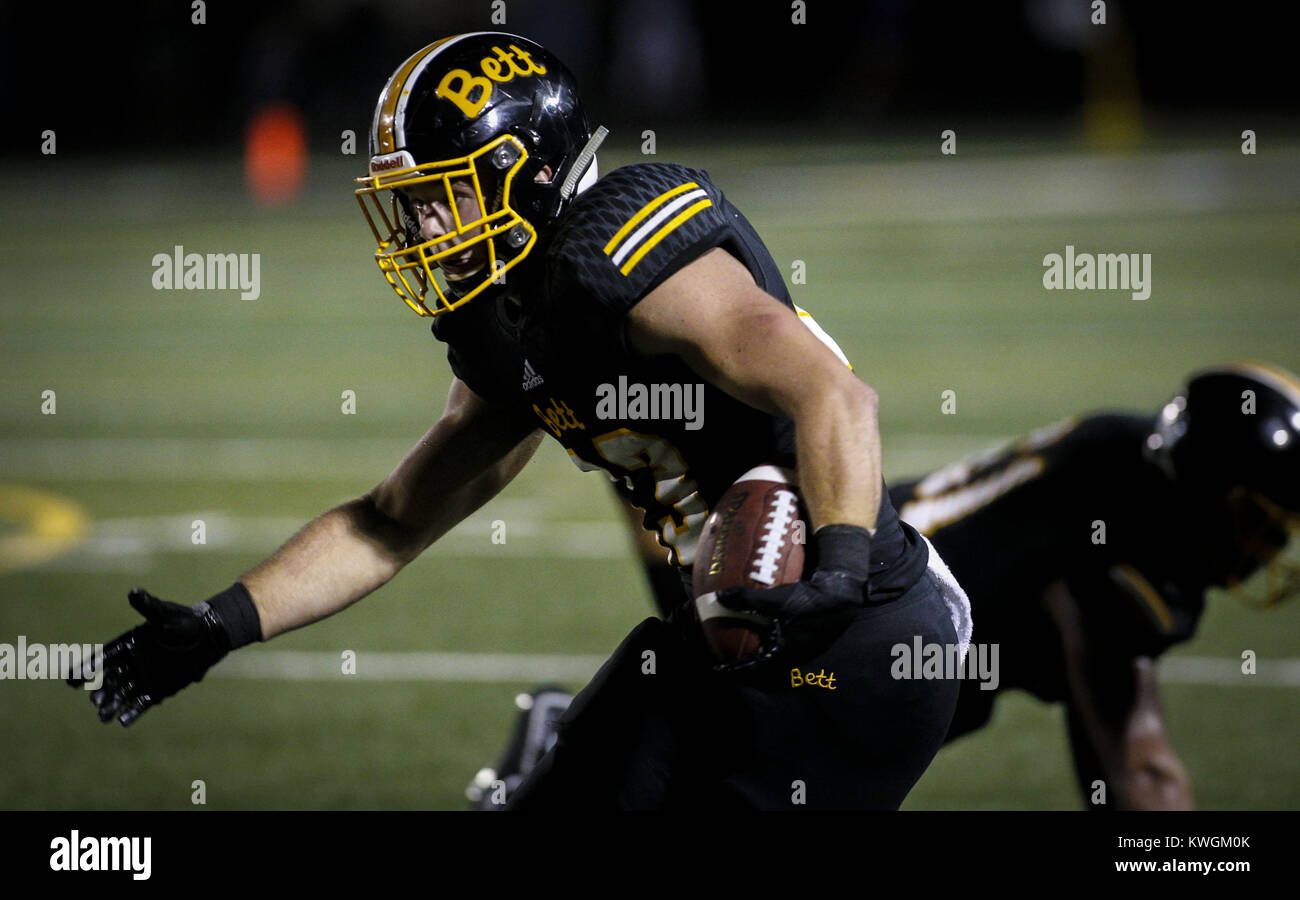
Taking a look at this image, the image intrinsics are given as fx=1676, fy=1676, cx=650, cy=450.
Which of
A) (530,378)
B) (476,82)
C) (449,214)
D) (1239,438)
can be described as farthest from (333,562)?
(1239,438)

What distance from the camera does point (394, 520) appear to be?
3.52 m

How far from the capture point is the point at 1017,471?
4.46 m

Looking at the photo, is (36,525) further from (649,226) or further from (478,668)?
(649,226)

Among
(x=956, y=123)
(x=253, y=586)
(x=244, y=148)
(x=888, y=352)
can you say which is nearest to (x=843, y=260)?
(x=888, y=352)

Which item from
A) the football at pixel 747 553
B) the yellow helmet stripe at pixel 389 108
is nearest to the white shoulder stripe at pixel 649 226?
the football at pixel 747 553

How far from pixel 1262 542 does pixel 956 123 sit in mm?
20628

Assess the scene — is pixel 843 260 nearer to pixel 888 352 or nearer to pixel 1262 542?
pixel 888 352

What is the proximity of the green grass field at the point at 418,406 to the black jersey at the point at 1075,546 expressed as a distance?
71cm

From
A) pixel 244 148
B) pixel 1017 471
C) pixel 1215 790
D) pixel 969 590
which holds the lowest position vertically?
pixel 1215 790

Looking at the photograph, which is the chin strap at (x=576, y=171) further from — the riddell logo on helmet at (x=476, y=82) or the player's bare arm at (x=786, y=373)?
the player's bare arm at (x=786, y=373)

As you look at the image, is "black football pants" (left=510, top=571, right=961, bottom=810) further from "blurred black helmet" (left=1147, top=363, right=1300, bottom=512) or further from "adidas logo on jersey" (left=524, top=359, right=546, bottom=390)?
"blurred black helmet" (left=1147, top=363, right=1300, bottom=512)

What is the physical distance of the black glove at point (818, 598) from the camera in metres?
2.54

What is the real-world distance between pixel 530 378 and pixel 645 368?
31cm

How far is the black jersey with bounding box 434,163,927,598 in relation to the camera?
9.15 feet
